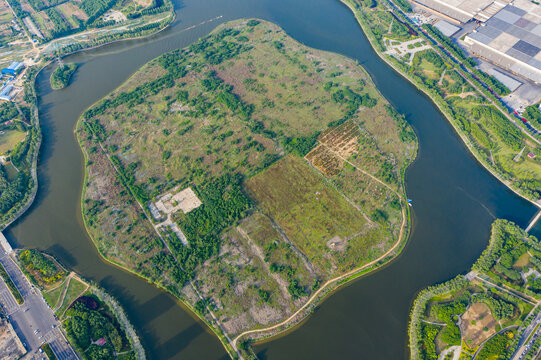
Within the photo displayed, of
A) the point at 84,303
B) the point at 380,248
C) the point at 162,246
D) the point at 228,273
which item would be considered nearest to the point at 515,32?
the point at 380,248

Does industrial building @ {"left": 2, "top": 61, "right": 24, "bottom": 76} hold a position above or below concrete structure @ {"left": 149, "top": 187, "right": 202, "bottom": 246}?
above

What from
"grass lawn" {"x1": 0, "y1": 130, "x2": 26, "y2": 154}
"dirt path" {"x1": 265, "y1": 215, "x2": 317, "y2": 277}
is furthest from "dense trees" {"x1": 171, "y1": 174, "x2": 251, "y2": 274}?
"grass lawn" {"x1": 0, "y1": 130, "x2": 26, "y2": 154}

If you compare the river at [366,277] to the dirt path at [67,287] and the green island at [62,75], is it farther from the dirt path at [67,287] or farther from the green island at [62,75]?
the green island at [62,75]

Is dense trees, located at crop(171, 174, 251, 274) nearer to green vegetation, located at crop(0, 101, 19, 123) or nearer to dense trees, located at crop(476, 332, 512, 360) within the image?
dense trees, located at crop(476, 332, 512, 360)

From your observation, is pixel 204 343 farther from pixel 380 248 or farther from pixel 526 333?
pixel 526 333

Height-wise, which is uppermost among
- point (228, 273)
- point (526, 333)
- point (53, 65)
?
point (53, 65)
